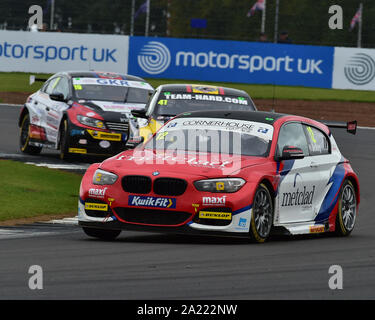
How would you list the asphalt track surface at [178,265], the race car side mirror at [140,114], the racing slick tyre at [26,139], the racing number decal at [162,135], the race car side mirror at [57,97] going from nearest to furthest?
the asphalt track surface at [178,265]
the racing number decal at [162,135]
the race car side mirror at [140,114]
the race car side mirror at [57,97]
the racing slick tyre at [26,139]

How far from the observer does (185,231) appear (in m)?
11.0

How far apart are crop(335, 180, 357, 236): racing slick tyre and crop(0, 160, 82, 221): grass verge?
364cm

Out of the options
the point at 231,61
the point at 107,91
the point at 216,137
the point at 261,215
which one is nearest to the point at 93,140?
the point at 107,91

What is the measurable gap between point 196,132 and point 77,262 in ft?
10.2

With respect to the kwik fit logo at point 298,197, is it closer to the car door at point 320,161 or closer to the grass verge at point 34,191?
the car door at point 320,161

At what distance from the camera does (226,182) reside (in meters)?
11.1

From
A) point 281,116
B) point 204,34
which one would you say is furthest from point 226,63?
point 281,116

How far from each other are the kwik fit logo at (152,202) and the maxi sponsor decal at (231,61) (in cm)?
3048

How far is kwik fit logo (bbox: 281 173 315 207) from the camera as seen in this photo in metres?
11.9

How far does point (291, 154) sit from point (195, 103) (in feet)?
23.0

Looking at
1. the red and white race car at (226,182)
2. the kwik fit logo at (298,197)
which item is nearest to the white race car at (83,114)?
the red and white race car at (226,182)

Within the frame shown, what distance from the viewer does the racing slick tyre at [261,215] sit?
11.2m

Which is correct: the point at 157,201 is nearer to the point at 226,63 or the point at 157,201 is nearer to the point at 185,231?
the point at 185,231

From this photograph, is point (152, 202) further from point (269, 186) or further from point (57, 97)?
point (57, 97)
